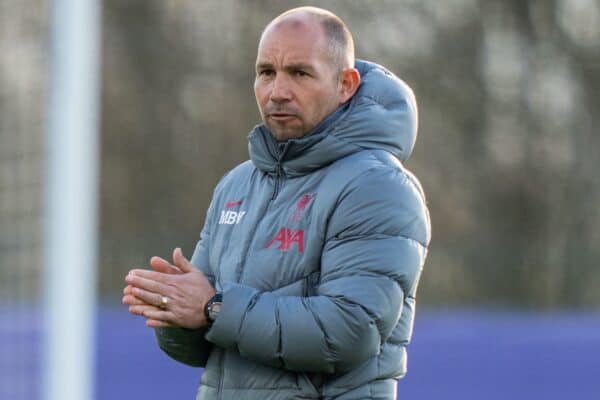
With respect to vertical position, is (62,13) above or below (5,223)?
above

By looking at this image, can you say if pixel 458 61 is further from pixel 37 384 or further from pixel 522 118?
pixel 37 384

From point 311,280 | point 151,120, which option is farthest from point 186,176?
point 311,280

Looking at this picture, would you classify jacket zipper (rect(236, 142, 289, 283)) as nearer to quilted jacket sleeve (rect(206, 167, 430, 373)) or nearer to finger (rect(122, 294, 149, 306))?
quilted jacket sleeve (rect(206, 167, 430, 373))

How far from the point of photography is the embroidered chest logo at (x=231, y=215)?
314 centimetres

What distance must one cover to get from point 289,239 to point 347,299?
21 cm

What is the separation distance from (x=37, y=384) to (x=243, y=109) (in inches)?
295

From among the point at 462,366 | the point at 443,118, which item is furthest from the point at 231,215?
the point at 443,118

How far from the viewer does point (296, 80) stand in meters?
3.06

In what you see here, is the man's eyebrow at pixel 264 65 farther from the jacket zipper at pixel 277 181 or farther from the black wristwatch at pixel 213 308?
the black wristwatch at pixel 213 308

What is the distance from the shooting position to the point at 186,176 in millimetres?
13531

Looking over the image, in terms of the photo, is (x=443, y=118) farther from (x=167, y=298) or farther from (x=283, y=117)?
(x=167, y=298)

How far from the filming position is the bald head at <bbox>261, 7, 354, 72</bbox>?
3074 millimetres

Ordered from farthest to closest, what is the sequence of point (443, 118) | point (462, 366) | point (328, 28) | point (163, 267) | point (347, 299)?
point (443, 118)
point (462, 366)
point (328, 28)
point (163, 267)
point (347, 299)

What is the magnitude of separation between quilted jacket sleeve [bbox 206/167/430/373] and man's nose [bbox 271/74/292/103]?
0.26 metres
